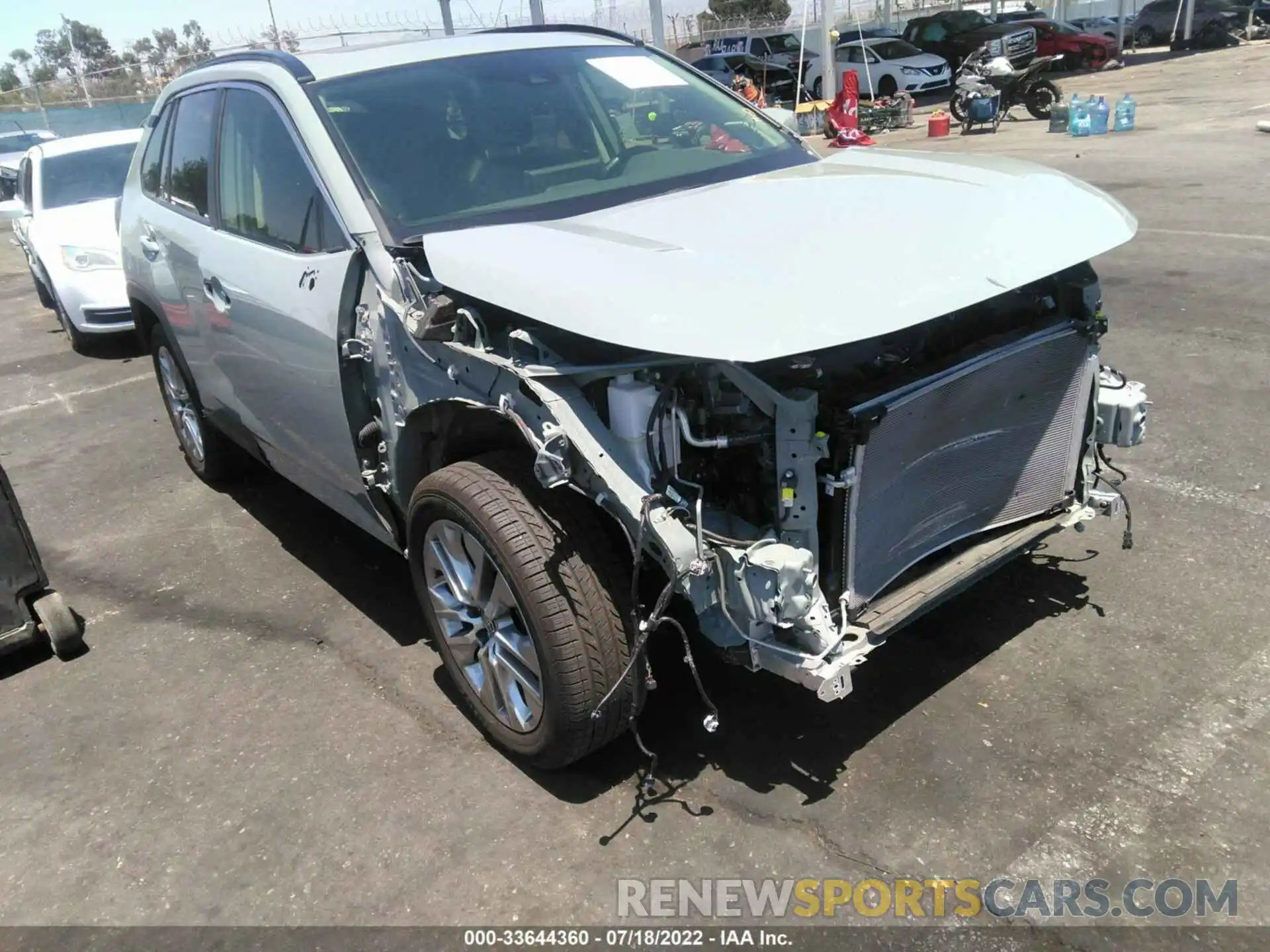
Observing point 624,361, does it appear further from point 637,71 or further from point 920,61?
point 920,61

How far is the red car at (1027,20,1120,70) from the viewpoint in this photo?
26.0m

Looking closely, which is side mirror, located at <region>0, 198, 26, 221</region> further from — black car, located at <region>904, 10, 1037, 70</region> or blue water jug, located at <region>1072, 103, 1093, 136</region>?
black car, located at <region>904, 10, 1037, 70</region>

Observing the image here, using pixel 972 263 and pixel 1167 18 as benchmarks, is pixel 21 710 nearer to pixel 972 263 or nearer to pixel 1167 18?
pixel 972 263

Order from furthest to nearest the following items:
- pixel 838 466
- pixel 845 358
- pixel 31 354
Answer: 1. pixel 31 354
2. pixel 845 358
3. pixel 838 466

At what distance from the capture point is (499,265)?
265 cm

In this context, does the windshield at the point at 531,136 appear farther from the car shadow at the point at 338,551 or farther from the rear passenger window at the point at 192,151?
the car shadow at the point at 338,551

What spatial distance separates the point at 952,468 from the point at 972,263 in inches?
24.2

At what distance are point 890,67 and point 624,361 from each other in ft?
78.3

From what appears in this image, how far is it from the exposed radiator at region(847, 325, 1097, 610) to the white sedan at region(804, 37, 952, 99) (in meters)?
21.9

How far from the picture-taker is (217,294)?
13.0ft

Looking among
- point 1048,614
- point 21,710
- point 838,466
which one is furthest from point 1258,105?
point 21,710

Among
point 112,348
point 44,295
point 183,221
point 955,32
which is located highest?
point 183,221

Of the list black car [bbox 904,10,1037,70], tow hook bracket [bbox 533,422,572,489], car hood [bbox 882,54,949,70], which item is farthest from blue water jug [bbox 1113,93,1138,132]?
tow hook bracket [bbox 533,422,572,489]

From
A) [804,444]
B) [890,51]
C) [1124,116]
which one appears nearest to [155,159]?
[804,444]
